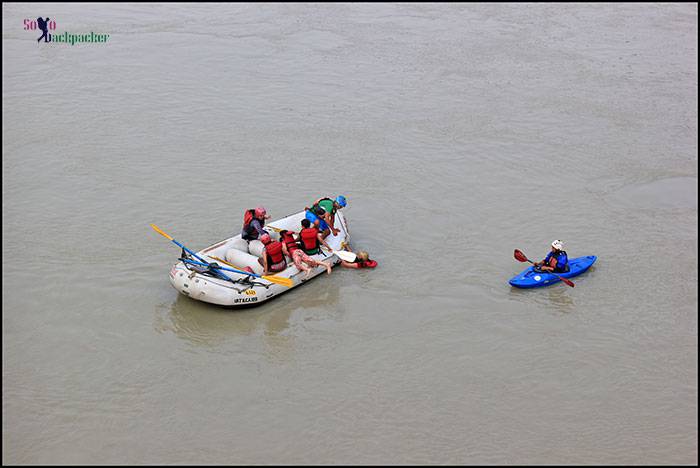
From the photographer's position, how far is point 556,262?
38.6 ft

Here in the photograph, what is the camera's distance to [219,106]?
17688 mm

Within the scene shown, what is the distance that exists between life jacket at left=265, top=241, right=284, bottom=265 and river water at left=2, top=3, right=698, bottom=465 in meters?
0.57

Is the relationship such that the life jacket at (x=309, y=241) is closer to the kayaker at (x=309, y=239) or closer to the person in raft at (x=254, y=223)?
the kayaker at (x=309, y=239)

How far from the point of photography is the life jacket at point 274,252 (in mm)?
11172

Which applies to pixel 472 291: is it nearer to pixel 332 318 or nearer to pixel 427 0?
pixel 332 318

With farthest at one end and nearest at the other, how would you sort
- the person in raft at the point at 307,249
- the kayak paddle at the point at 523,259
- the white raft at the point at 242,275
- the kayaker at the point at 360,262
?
the kayaker at the point at 360,262 < the kayak paddle at the point at 523,259 < the person in raft at the point at 307,249 < the white raft at the point at 242,275

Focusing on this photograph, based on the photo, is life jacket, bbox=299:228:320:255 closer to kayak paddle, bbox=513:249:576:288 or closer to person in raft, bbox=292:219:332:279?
person in raft, bbox=292:219:332:279

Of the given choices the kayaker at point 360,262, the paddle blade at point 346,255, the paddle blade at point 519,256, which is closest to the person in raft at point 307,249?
the paddle blade at point 346,255

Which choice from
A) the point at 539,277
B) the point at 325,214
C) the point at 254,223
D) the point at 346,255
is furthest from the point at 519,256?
the point at 254,223

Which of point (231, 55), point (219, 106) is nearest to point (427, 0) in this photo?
point (231, 55)

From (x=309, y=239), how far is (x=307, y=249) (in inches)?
7.0

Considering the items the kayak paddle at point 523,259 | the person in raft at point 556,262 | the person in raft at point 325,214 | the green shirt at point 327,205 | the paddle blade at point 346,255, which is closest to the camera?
the kayak paddle at point 523,259

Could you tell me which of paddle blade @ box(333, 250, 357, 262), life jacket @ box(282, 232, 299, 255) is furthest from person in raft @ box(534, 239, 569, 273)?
life jacket @ box(282, 232, 299, 255)

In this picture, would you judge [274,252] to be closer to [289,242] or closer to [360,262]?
[289,242]
